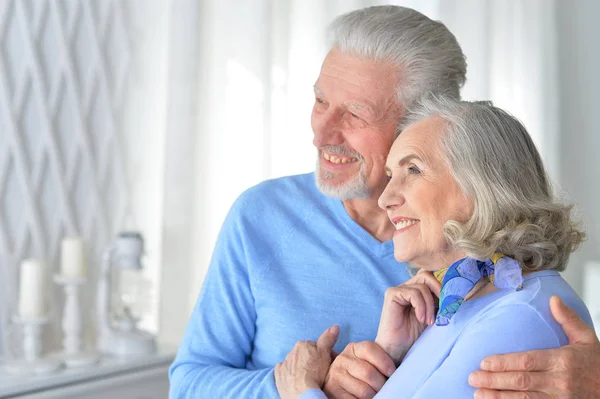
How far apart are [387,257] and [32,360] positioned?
1064mm

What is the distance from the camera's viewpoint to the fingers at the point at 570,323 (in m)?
0.85

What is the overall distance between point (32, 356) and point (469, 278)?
1346 mm

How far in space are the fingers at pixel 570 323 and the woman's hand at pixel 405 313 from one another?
0.64 feet

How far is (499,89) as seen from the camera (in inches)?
109

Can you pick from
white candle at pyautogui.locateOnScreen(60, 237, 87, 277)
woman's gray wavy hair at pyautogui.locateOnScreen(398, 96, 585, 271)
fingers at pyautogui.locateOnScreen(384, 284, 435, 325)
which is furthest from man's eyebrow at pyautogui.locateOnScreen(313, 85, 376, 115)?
white candle at pyautogui.locateOnScreen(60, 237, 87, 277)

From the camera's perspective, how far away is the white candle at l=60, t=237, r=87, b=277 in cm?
191

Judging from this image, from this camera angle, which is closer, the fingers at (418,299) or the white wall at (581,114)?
the fingers at (418,299)

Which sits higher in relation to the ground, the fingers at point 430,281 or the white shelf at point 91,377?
the fingers at point 430,281

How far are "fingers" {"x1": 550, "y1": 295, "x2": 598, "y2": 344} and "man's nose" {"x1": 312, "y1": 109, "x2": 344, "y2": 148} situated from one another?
0.54m

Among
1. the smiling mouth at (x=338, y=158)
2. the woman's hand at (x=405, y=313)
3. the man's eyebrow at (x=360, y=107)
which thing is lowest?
the woman's hand at (x=405, y=313)

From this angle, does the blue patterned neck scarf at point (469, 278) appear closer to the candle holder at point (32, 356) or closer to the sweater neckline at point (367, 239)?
the sweater neckline at point (367, 239)

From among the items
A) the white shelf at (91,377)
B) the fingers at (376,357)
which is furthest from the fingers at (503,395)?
the white shelf at (91,377)

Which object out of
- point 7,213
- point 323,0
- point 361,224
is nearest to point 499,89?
point 323,0

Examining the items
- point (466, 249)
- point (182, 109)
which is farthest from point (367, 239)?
point (182, 109)
